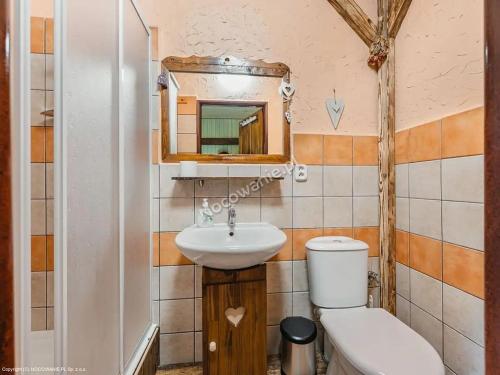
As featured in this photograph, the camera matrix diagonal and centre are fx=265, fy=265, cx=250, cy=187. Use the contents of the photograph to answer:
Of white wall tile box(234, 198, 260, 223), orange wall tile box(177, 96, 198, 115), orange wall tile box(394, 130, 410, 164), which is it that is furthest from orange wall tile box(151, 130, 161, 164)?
orange wall tile box(394, 130, 410, 164)

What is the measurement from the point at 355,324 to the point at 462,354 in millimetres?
465

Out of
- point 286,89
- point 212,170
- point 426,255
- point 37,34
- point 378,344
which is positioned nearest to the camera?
point 37,34

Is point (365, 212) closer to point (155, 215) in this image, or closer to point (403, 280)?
point (403, 280)

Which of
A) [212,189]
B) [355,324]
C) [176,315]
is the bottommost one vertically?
[176,315]

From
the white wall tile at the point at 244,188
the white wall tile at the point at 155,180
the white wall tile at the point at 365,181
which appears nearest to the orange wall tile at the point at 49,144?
the white wall tile at the point at 155,180

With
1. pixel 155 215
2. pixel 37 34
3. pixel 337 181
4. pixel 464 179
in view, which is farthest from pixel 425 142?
pixel 37 34

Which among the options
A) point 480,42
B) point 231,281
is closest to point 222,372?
point 231,281

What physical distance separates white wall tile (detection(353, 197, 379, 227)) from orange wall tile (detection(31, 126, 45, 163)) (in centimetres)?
160

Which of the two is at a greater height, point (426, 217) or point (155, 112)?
point (155, 112)

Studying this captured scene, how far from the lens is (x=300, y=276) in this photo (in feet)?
5.44

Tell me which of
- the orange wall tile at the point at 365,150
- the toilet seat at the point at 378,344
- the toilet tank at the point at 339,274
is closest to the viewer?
the toilet seat at the point at 378,344

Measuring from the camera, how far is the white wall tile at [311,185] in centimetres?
165

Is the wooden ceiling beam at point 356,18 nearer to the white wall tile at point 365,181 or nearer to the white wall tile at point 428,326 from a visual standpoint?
the white wall tile at point 365,181

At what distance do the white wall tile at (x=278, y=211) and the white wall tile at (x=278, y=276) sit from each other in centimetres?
24
